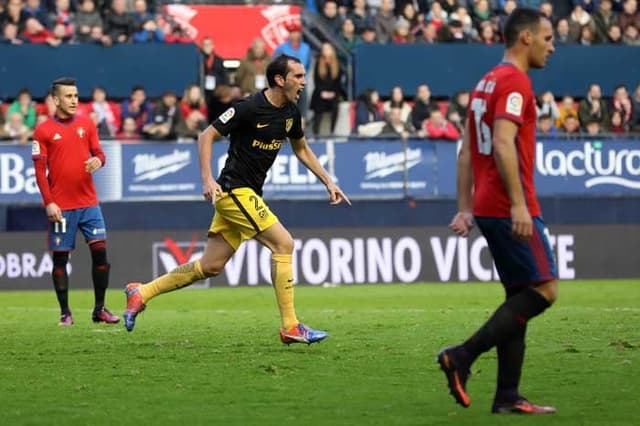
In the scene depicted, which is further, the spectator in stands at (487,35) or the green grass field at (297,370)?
the spectator in stands at (487,35)

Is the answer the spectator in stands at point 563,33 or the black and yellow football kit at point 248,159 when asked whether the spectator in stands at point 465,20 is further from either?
the black and yellow football kit at point 248,159

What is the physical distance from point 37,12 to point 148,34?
2.10 metres

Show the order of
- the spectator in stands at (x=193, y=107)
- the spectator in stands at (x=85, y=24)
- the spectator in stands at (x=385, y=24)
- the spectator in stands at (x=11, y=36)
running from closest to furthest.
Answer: the spectator in stands at (x=193, y=107)
the spectator in stands at (x=11, y=36)
the spectator in stands at (x=85, y=24)
the spectator in stands at (x=385, y=24)

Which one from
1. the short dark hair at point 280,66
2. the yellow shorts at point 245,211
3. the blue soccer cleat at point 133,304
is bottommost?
the blue soccer cleat at point 133,304

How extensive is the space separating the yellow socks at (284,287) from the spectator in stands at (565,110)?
16.3 m

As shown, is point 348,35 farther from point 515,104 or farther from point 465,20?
point 515,104

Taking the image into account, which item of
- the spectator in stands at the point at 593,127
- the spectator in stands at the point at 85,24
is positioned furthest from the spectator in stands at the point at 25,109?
the spectator in stands at the point at 593,127

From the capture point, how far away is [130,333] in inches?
551

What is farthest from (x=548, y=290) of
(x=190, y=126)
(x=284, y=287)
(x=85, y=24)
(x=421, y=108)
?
(x=85, y=24)

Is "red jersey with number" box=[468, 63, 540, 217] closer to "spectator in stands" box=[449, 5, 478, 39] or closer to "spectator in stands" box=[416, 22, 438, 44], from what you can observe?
"spectator in stands" box=[416, 22, 438, 44]

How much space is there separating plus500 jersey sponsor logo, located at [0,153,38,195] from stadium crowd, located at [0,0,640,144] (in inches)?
18.7

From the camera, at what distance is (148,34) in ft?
94.2

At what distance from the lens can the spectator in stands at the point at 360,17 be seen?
2989 centimetres

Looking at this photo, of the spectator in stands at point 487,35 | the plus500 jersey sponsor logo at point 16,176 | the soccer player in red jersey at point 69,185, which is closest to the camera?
the soccer player in red jersey at point 69,185
